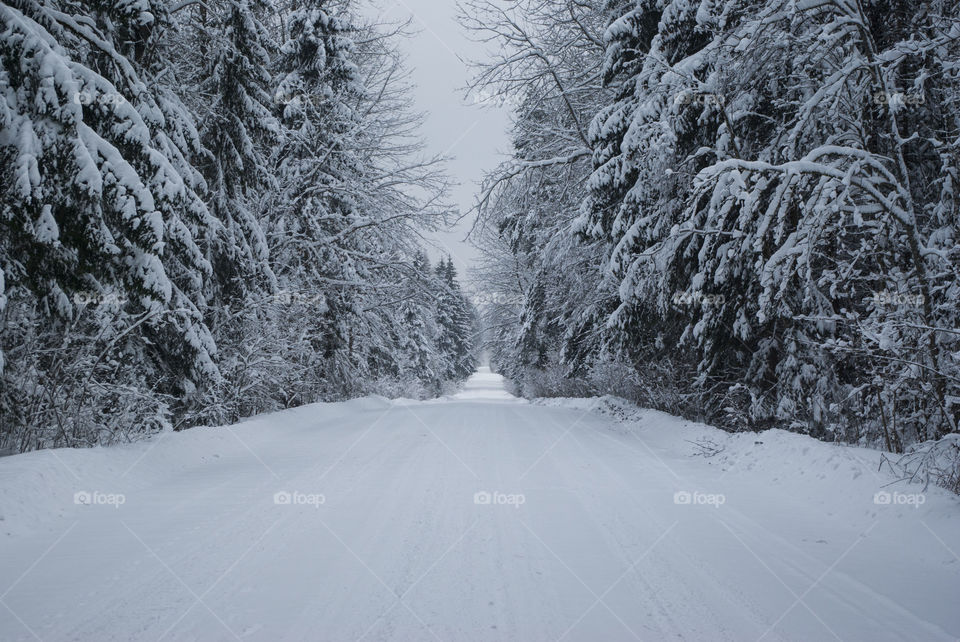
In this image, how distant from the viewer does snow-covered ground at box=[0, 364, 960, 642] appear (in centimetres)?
296

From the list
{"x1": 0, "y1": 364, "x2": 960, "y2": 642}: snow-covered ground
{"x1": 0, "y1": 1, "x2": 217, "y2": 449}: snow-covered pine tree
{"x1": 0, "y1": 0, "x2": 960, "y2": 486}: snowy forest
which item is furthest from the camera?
{"x1": 0, "y1": 0, "x2": 960, "y2": 486}: snowy forest

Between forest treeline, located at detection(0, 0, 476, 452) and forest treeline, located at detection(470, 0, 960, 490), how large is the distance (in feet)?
17.2

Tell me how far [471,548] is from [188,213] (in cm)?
582

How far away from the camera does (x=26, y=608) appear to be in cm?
301

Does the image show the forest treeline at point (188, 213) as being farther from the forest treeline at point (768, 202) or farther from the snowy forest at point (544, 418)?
the forest treeline at point (768, 202)

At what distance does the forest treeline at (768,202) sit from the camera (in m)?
5.75

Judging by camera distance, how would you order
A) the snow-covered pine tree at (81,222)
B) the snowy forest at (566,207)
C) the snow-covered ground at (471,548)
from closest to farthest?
the snow-covered ground at (471,548), the snow-covered pine tree at (81,222), the snowy forest at (566,207)

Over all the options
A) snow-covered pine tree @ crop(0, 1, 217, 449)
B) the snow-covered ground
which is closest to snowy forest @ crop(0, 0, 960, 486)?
snow-covered pine tree @ crop(0, 1, 217, 449)

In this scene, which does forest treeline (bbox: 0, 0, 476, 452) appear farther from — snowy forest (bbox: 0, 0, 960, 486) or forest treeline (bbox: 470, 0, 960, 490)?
forest treeline (bbox: 470, 0, 960, 490)

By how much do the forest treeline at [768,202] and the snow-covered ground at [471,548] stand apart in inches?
44.8

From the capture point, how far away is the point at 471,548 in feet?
13.2

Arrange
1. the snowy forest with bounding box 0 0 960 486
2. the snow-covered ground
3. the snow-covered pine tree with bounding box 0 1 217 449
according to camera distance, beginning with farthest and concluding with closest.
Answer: the snowy forest with bounding box 0 0 960 486 → the snow-covered pine tree with bounding box 0 1 217 449 → the snow-covered ground

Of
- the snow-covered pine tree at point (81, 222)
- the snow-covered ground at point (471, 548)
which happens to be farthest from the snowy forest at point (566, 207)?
the snow-covered ground at point (471, 548)

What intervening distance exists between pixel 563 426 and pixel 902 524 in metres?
7.78
